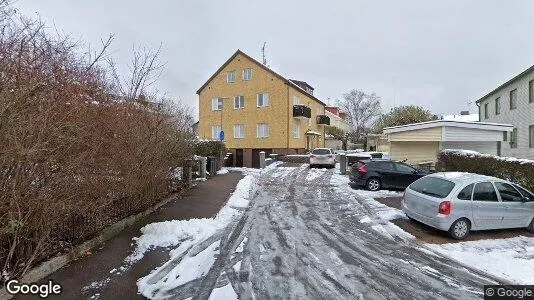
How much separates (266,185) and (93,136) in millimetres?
12216

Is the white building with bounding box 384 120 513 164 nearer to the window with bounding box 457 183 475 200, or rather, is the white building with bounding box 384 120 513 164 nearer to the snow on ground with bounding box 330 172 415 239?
the snow on ground with bounding box 330 172 415 239

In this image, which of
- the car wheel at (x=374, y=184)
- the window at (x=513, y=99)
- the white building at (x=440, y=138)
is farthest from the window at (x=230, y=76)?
the window at (x=513, y=99)

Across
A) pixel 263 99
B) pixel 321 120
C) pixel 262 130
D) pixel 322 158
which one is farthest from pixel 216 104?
pixel 322 158

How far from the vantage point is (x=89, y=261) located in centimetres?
614

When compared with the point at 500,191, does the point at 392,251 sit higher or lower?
lower

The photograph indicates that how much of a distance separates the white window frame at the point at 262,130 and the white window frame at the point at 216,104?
4979 millimetres

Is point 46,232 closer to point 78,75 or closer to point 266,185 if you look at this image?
point 78,75

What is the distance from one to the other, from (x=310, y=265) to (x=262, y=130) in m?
27.8

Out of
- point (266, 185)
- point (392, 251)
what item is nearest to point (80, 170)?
point (392, 251)

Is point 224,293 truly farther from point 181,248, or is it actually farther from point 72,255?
point 72,255

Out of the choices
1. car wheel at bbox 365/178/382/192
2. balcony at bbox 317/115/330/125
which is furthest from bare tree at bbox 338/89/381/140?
car wheel at bbox 365/178/382/192

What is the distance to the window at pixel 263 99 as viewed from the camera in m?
33.7

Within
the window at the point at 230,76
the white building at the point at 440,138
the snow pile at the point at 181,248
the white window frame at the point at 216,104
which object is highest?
the window at the point at 230,76

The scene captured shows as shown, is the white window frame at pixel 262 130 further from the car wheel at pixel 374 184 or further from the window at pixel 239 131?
the car wheel at pixel 374 184
